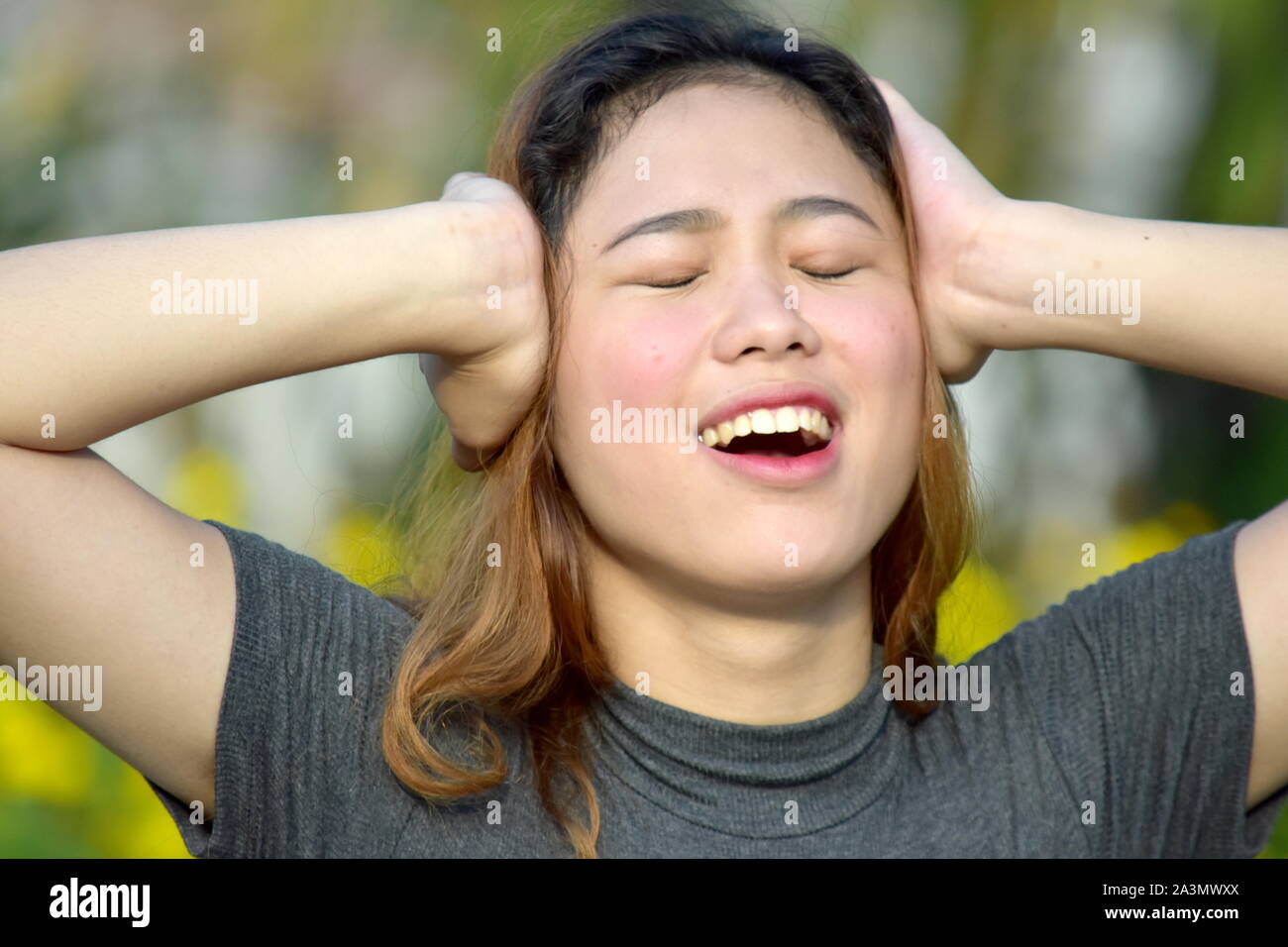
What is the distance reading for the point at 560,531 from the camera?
2.04m

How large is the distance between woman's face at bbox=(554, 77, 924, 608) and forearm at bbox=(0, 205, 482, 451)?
0.75 feet

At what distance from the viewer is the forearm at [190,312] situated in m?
1.63

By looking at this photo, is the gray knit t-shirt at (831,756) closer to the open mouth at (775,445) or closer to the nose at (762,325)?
the open mouth at (775,445)

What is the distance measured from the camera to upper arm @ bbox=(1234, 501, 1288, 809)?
192 cm

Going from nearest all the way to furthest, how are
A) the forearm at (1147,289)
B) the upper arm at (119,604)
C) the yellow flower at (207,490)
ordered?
the upper arm at (119,604)
the forearm at (1147,289)
the yellow flower at (207,490)

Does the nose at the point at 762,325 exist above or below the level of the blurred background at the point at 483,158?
below

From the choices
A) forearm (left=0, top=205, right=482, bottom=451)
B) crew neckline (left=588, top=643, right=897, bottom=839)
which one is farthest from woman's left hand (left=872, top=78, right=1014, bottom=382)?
forearm (left=0, top=205, right=482, bottom=451)

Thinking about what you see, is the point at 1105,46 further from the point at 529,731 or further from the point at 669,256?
the point at 529,731

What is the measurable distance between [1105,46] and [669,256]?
2.70 m

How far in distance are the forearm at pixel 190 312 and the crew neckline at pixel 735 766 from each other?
1.88ft

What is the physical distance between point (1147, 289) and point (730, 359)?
554 mm

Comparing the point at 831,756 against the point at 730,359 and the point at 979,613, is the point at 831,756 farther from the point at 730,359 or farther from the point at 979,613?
the point at 979,613

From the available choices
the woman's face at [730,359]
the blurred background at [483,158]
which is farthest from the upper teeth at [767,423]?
the blurred background at [483,158]

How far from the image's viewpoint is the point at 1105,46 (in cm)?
408
